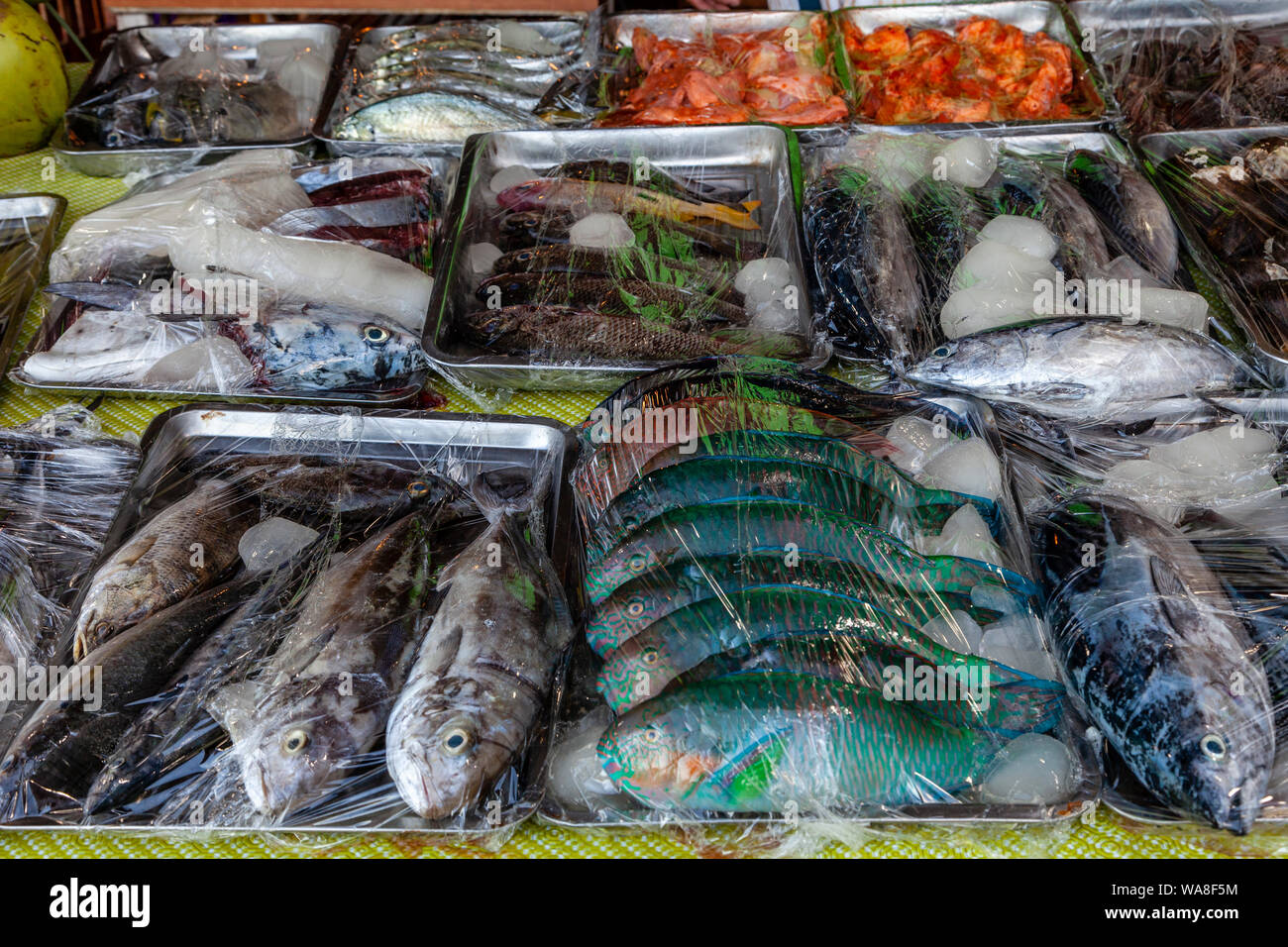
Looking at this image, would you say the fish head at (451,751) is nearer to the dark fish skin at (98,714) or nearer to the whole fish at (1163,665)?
the dark fish skin at (98,714)

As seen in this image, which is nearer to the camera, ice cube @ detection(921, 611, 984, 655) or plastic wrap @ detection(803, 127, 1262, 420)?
ice cube @ detection(921, 611, 984, 655)

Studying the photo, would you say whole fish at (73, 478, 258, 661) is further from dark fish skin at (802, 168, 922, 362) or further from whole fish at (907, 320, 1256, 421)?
whole fish at (907, 320, 1256, 421)

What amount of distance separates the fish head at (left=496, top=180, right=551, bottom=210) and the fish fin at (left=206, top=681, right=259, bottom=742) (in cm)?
167

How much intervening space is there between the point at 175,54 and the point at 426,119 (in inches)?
48.3

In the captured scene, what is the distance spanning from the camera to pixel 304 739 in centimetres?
163

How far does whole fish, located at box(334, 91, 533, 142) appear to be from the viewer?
3.25 metres

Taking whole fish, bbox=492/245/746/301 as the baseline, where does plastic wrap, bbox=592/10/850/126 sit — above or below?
above

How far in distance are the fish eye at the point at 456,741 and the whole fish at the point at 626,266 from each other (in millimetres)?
1405

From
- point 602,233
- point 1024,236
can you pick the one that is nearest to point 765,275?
point 602,233

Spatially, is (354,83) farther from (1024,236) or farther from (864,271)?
(1024,236)

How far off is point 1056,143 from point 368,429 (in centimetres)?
234

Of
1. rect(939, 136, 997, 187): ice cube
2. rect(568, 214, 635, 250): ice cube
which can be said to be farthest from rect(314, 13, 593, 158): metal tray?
rect(939, 136, 997, 187): ice cube

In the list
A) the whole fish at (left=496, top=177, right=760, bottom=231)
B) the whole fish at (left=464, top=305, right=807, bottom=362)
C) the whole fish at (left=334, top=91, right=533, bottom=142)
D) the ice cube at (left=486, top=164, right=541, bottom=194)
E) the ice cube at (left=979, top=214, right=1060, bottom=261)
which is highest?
the whole fish at (left=334, top=91, right=533, bottom=142)

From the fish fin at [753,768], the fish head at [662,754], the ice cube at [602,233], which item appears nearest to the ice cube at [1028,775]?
the fish fin at [753,768]
